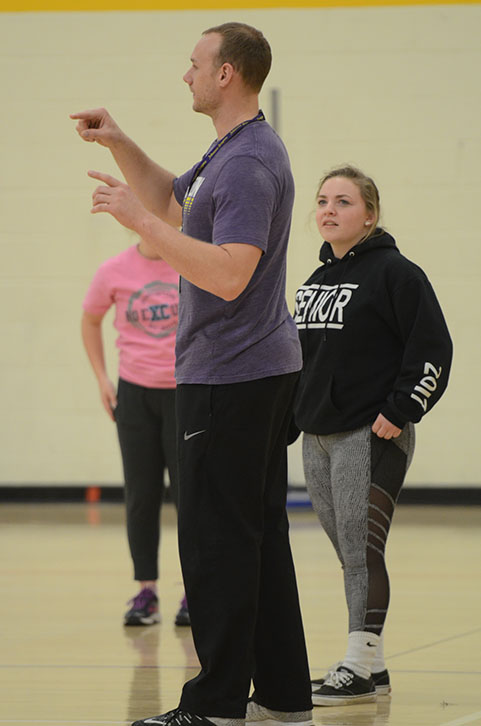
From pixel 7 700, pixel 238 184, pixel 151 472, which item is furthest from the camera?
pixel 151 472

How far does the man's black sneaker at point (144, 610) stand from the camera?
14.0 feet

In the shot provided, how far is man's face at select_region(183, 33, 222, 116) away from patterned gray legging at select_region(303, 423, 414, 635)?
1.07 m

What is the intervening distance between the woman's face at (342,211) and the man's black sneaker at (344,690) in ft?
3.93

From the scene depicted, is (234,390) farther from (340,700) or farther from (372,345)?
(340,700)

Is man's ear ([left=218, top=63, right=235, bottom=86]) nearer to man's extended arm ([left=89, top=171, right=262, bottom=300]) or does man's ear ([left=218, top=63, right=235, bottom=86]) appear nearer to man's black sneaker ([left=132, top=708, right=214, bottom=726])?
man's extended arm ([left=89, top=171, right=262, bottom=300])

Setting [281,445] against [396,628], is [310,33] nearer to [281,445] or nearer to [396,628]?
[396,628]

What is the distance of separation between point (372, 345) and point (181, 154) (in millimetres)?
4898

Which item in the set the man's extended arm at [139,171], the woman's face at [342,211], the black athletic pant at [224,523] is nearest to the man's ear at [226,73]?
the man's extended arm at [139,171]

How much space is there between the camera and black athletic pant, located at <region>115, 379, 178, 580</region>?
437cm

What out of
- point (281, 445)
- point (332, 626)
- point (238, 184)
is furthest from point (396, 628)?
point (238, 184)

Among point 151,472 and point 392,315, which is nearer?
point 392,315

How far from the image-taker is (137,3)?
7938mm

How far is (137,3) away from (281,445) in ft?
19.5

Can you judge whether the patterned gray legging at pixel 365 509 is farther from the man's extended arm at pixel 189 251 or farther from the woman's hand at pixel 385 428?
the man's extended arm at pixel 189 251
